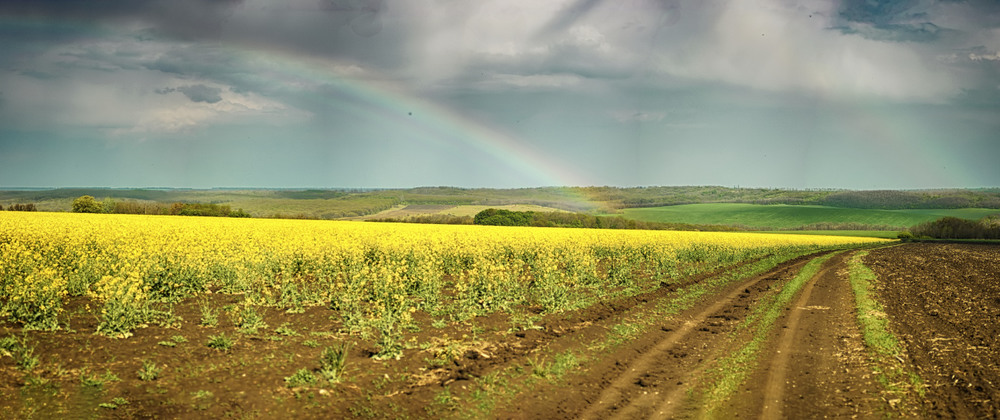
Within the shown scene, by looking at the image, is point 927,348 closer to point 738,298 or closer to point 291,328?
point 738,298

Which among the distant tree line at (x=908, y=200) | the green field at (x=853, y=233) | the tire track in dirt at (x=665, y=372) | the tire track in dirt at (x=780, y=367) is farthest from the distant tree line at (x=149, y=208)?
the distant tree line at (x=908, y=200)

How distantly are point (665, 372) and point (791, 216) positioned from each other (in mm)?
141950

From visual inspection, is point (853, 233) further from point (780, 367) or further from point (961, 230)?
point (780, 367)

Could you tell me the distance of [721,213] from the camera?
484ft

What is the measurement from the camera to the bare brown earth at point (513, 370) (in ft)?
24.4

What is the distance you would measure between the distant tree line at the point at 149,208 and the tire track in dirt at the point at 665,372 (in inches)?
2392

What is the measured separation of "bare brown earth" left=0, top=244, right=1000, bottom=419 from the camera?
7.45m

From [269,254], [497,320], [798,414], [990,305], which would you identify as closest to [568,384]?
[798,414]

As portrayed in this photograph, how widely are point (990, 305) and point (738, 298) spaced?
7.60 metres

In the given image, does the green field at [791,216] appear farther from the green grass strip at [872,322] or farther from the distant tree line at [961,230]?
the green grass strip at [872,322]

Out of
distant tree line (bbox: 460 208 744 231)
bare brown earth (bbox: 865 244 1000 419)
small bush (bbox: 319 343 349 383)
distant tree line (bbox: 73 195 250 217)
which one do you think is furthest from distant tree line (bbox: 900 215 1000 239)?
small bush (bbox: 319 343 349 383)

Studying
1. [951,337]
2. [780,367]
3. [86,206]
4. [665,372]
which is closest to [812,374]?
[780,367]

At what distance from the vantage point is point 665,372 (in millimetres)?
9430

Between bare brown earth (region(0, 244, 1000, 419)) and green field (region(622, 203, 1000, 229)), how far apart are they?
118 metres
